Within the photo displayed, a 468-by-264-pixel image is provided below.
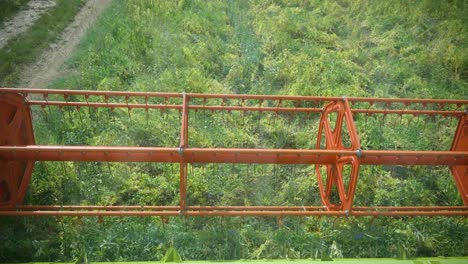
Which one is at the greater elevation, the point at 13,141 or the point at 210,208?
the point at 13,141

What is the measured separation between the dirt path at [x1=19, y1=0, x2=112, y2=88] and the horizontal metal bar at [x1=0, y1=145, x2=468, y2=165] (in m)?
3.56

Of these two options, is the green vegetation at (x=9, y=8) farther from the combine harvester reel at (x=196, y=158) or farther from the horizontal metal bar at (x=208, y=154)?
the horizontal metal bar at (x=208, y=154)

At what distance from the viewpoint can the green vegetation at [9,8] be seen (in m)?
8.91

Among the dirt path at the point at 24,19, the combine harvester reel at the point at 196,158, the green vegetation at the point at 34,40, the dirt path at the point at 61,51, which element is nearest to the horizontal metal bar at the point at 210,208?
the combine harvester reel at the point at 196,158

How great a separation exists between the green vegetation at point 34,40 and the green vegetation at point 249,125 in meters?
0.88

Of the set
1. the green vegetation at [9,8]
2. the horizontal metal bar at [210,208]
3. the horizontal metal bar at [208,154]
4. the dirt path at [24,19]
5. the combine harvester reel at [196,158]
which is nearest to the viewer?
the horizontal metal bar at [208,154]

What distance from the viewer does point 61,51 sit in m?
8.43

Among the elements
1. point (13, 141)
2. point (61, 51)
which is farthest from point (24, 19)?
point (13, 141)

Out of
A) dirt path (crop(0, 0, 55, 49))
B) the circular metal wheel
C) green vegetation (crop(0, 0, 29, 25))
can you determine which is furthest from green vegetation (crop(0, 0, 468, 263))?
green vegetation (crop(0, 0, 29, 25))

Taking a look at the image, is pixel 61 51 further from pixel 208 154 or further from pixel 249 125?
pixel 208 154

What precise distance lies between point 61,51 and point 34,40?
63cm

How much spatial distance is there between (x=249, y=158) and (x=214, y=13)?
6459 mm

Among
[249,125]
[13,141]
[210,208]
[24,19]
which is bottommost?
[210,208]

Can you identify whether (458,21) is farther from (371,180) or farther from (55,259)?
(55,259)
